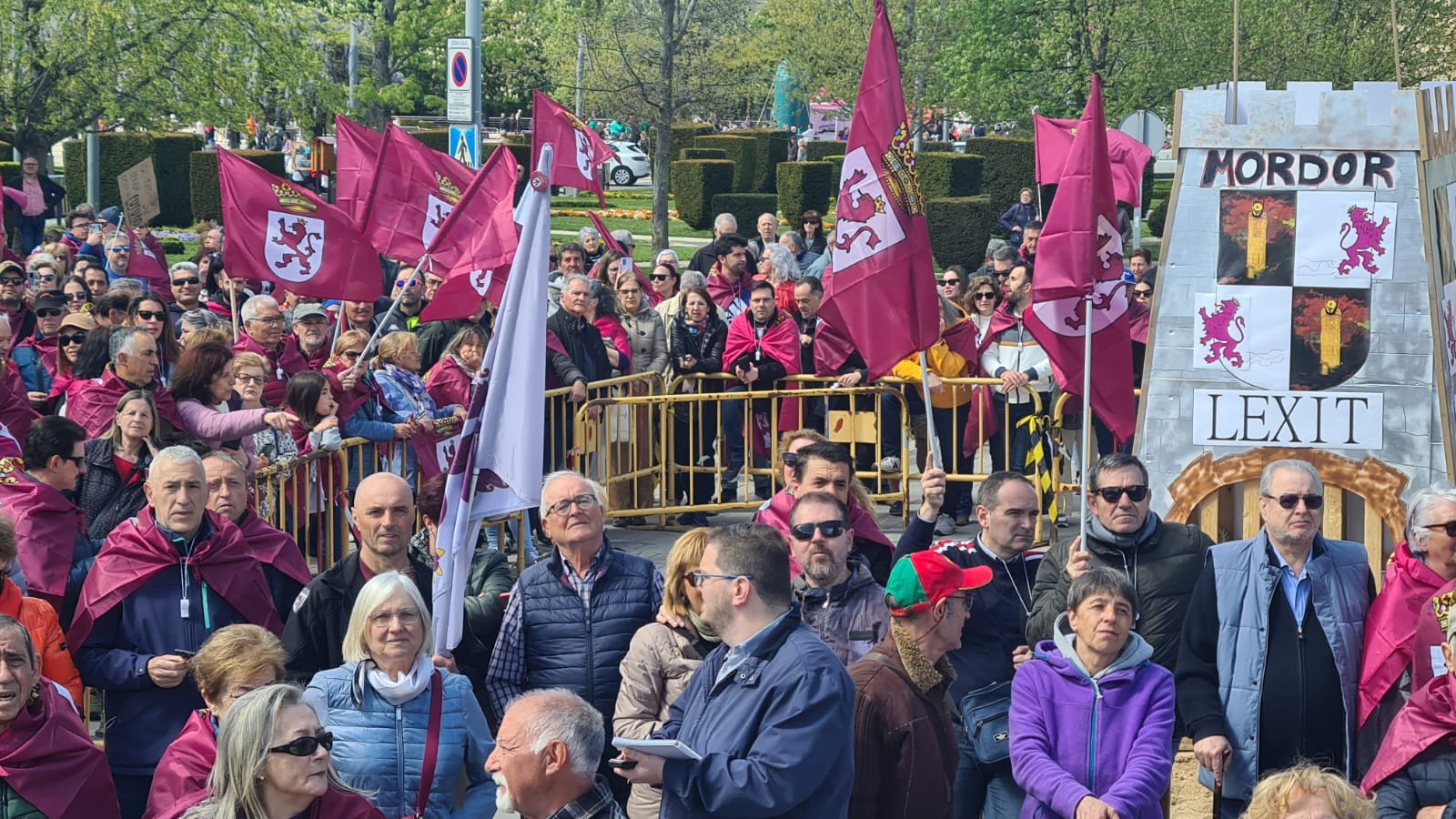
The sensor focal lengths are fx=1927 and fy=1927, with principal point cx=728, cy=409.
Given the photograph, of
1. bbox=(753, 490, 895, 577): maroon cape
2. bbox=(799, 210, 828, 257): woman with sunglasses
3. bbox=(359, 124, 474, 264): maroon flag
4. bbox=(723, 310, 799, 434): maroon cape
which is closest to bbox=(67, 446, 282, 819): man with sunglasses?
bbox=(753, 490, 895, 577): maroon cape

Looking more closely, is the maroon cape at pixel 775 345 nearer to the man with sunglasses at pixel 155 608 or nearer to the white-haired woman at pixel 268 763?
the man with sunglasses at pixel 155 608

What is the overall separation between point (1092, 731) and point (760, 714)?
5.01 feet

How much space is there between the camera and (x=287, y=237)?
466 inches

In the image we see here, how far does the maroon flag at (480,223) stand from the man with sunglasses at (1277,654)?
5.40m

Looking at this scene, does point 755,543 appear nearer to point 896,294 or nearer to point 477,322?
point 896,294

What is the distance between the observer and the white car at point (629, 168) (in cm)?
5457

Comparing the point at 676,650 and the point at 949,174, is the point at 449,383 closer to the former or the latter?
the point at 676,650

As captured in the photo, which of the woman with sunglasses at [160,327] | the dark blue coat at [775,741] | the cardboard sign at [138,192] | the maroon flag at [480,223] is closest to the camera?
the dark blue coat at [775,741]

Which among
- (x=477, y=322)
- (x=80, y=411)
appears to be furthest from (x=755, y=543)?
(x=477, y=322)

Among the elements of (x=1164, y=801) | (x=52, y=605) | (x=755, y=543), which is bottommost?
(x=1164, y=801)

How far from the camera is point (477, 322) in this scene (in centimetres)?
1318

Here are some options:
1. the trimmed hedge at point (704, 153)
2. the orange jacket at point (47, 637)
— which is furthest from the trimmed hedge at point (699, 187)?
the orange jacket at point (47, 637)

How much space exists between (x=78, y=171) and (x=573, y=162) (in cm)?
2730

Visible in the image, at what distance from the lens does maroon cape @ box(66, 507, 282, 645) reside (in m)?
6.58
